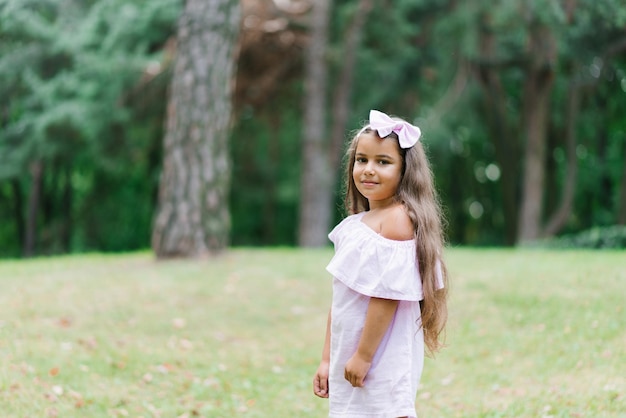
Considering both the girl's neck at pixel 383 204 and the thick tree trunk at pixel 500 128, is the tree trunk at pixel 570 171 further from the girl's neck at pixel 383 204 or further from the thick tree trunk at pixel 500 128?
the girl's neck at pixel 383 204

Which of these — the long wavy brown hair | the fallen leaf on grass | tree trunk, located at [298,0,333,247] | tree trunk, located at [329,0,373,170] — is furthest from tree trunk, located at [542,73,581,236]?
the long wavy brown hair

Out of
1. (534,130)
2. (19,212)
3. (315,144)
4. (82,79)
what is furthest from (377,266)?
(19,212)

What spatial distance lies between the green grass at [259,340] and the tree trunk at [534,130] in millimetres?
6167

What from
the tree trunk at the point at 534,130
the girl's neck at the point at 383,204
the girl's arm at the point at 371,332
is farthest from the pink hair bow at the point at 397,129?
the tree trunk at the point at 534,130

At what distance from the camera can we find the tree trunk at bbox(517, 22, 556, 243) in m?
14.9

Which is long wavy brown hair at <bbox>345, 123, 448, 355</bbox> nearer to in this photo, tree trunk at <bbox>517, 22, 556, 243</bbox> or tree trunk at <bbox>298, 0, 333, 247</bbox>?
tree trunk at <bbox>298, 0, 333, 247</bbox>

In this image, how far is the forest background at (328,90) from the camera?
13.9 metres

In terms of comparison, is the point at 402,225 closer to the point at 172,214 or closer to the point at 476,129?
the point at 172,214

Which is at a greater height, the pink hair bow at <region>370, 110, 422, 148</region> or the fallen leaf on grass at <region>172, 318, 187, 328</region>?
the pink hair bow at <region>370, 110, 422, 148</region>

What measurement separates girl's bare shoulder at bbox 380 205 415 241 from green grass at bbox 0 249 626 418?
2214 mm

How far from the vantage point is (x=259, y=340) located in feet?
21.5

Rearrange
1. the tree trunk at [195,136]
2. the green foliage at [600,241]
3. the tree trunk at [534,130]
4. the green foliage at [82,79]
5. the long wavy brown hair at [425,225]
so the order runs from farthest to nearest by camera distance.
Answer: the tree trunk at [534,130] → the green foliage at [82,79] → the green foliage at [600,241] → the tree trunk at [195,136] → the long wavy brown hair at [425,225]

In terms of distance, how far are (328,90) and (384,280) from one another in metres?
14.9

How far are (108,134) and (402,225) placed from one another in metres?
14.0
